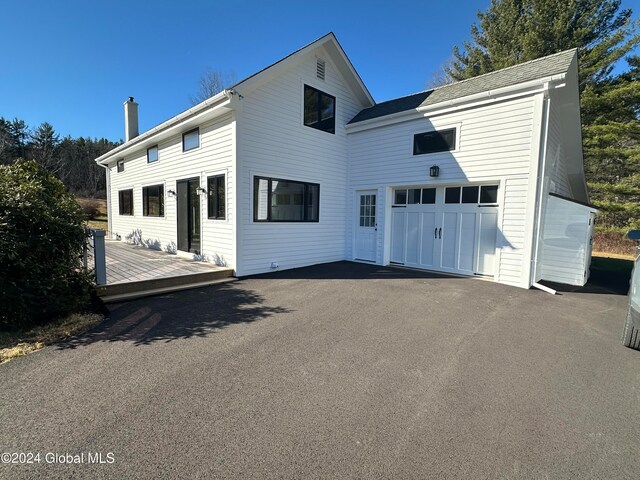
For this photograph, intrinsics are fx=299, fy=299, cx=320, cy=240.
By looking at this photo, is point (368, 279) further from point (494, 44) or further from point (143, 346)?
point (494, 44)

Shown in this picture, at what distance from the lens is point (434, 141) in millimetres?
7965

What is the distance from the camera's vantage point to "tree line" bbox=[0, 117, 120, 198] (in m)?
25.8

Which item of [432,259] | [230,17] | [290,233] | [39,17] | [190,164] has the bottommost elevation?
[432,259]

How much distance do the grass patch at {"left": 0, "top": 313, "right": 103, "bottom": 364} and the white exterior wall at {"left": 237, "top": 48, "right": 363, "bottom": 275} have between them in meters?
3.33

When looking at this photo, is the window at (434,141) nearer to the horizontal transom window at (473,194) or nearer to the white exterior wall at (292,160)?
the horizontal transom window at (473,194)

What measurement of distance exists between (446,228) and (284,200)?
14.5ft

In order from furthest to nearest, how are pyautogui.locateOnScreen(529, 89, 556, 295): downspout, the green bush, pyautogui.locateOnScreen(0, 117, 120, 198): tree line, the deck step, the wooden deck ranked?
pyautogui.locateOnScreen(0, 117, 120, 198): tree line < pyautogui.locateOnScreen(529, 89, 556, 295): downspout < the wooden deck < the deck step < the green bush

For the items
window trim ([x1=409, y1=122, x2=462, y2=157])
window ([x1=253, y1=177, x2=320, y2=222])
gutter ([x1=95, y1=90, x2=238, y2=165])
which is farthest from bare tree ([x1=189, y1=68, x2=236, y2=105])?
window trim ([x1=409, y1=122, x2=462, y2=157])

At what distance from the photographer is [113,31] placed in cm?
1013

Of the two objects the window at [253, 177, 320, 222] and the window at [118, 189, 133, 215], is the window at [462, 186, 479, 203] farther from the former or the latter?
the window at [118, 189, 133, 215]

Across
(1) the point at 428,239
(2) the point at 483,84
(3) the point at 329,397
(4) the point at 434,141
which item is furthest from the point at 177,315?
(2) the point at 483,84

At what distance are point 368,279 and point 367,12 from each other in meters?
9.55

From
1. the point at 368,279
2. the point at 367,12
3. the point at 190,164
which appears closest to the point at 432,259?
the point at 368,279

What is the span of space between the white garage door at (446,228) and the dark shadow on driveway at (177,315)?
495 centimetres
